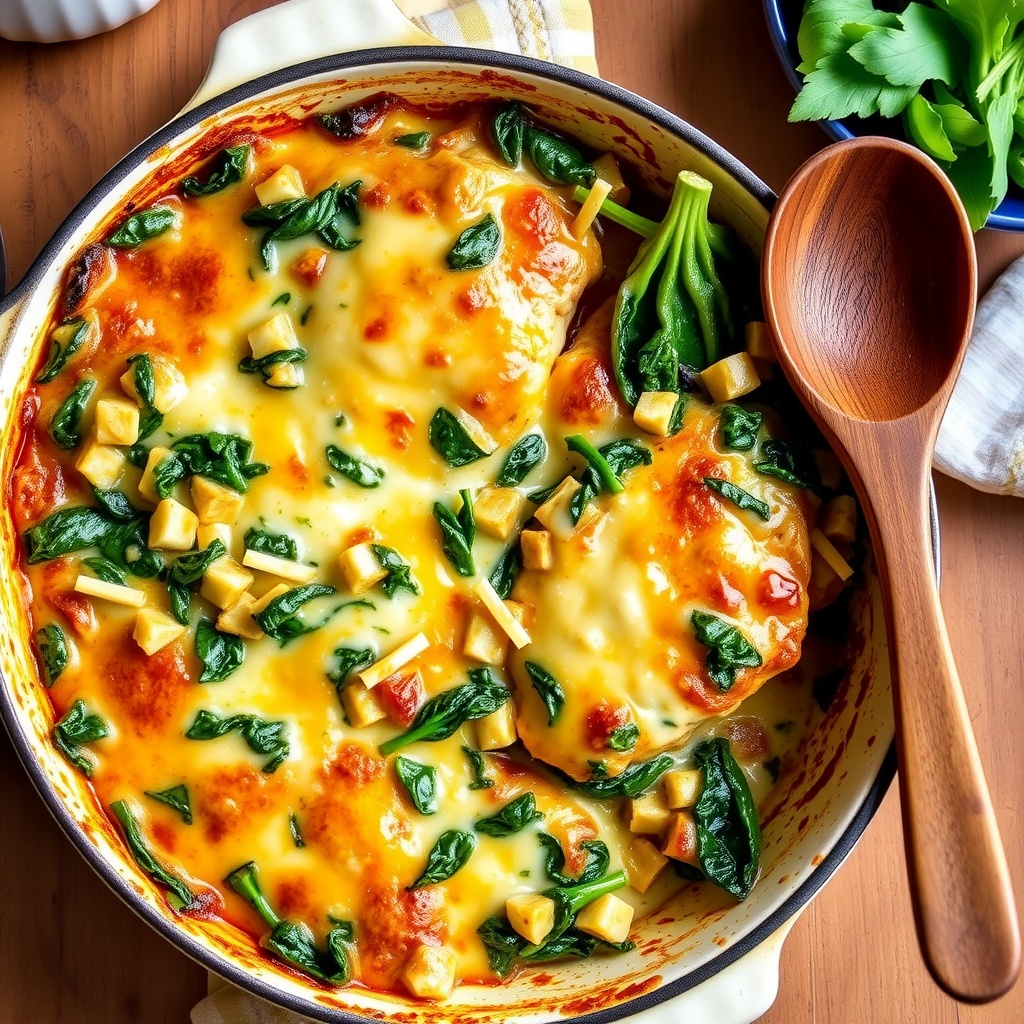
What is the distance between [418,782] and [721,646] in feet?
2.58

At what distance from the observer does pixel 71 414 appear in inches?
106

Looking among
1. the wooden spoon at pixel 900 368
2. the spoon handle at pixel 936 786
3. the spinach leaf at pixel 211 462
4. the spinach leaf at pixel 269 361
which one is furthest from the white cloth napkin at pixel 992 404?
the spinach leaf at pixel 211 462

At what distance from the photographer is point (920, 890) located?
2203mm

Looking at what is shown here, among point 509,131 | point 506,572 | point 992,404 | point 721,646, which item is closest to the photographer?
point 721,646

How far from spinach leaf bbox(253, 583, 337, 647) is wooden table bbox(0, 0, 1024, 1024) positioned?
2.94 feet

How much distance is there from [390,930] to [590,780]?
59 centimetres

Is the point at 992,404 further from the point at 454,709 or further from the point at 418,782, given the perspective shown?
the point at 418,782

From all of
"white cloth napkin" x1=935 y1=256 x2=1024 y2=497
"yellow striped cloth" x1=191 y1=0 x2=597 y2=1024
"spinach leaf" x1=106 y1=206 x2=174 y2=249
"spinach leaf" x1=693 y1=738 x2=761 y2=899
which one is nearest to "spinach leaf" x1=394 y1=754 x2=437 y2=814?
"spinach leaf" x1=693 y1=738 x2=761 y2=899

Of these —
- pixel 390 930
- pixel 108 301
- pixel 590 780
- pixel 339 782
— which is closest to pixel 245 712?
pixel 339 782

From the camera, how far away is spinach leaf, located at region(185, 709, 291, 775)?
2.60 metres

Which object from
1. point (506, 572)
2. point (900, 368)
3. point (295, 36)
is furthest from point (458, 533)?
point (295, 36)

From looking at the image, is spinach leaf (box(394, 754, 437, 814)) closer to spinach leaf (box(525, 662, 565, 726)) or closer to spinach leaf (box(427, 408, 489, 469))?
spinach leaf (box(525, 662, 565, 726))

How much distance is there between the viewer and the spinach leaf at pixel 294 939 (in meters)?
2.61

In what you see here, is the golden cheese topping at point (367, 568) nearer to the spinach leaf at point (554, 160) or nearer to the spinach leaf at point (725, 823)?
the spinach leaf at point (725, 823)
